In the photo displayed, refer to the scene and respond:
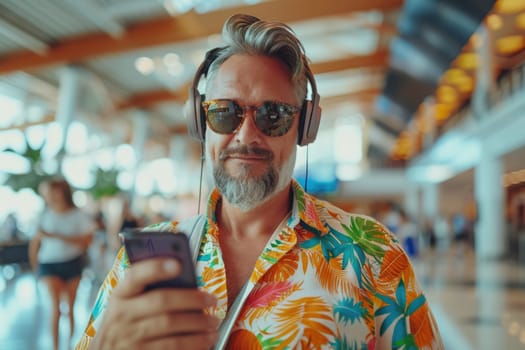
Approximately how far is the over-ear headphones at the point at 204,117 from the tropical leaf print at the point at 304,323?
488 millimetres

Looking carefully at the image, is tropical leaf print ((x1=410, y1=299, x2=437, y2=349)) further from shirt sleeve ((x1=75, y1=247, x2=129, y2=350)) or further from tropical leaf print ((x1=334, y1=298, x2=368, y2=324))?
shirt sleeve ((x1=75, y1=247, x2=129, y2=350))

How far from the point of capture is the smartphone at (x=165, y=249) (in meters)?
0.71

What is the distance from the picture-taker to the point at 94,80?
1520cm

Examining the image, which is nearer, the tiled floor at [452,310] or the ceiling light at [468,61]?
the tiled floor at [452,310]

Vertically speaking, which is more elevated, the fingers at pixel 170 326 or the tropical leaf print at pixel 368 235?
the tropical leaf print at pixel 368 235

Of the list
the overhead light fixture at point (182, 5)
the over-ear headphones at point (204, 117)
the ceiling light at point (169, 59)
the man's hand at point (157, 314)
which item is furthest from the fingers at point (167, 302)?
the ceiling light at point (169, 59)

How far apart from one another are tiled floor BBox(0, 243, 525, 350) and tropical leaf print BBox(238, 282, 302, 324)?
334cm

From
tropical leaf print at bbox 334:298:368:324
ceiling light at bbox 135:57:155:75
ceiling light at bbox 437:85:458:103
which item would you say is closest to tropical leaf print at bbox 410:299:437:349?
tropical leaf print at bbox 334:298:368:324

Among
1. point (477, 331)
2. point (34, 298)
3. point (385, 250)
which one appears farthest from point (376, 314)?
point (34, 298)

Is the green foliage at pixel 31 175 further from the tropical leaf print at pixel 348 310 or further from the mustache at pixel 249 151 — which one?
the tropical leaf print at pixel 348 310

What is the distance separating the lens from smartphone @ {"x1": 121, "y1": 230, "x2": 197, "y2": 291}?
71 cm

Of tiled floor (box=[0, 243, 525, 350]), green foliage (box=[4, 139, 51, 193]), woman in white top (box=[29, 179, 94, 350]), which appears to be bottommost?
tiled floor (box=[0, 243, 525, 350])

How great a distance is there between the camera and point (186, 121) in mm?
1488

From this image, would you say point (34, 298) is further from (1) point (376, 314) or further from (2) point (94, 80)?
(2) point (94, 80)
